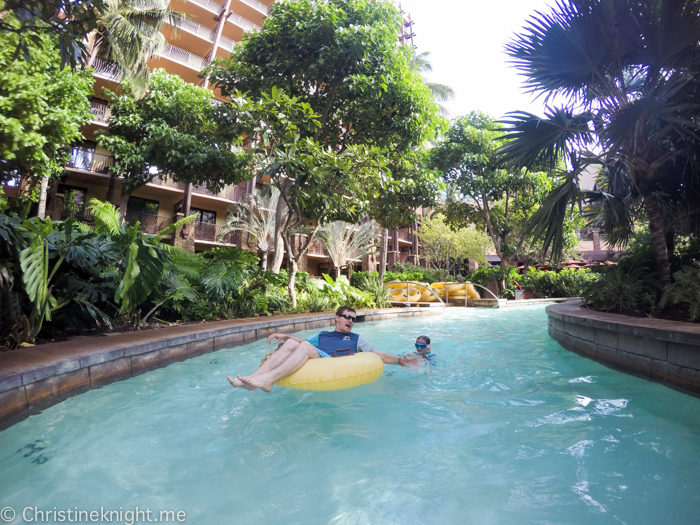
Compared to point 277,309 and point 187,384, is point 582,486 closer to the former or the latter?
point 187,384

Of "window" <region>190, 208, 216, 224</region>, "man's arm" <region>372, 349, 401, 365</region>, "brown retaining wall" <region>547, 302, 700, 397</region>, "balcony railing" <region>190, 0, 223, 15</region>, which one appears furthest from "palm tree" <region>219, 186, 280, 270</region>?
"brown retaining wall" <region>547, 302, 700, 397</region>

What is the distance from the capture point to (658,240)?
6012mm

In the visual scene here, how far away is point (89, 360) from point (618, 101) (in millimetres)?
8370

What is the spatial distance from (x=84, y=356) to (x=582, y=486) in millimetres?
4329

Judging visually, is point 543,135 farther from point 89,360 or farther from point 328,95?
point 89,360

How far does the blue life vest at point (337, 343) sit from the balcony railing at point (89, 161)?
16.7 meters

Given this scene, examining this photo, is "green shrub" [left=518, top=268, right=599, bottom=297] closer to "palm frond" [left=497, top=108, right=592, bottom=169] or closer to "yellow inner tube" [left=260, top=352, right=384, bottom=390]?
"palm frond" [left=497, top=108, right=592, bottom=169]

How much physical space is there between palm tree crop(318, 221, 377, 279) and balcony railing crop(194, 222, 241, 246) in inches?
210

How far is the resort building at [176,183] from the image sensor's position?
54.6ft

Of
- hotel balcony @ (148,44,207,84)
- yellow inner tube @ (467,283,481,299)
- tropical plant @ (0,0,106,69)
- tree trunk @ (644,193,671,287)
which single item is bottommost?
yellow inner tube @ (467,283,481,299)

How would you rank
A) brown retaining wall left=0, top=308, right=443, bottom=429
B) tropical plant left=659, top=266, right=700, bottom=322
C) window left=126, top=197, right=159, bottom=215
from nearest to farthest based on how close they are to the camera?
brown retaining wall left=0, top=308, right=443, bottom=429
tropical plant left=659, top=266, right=700, bottom=322
window left=126, top=197, right=159, bottom=215

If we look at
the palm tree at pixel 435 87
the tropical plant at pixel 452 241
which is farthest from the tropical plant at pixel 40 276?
the palm tree at pixel 435 87

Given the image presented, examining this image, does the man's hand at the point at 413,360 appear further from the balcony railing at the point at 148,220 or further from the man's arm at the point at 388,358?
the balcony railing at the point at 148,220

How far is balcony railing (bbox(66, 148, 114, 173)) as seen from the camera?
1629cm
